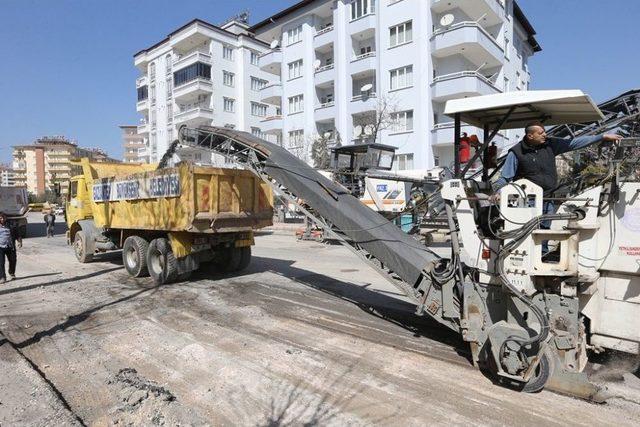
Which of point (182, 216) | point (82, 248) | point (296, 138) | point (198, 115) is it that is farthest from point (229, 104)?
point (182, 216)

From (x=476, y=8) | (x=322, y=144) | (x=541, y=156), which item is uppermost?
(x=476, y=8)

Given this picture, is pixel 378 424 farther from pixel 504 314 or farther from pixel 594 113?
pixel 594 113

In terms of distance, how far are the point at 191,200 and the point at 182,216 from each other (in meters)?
0.42

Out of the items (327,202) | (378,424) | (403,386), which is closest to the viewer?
(378,424)

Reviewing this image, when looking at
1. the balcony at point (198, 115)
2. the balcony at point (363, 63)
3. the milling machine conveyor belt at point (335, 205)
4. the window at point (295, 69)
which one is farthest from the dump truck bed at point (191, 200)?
the balcony at point (198, 115)

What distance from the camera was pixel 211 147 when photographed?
879 cm

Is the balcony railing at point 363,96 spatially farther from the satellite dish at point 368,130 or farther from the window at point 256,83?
the window at point 256,83

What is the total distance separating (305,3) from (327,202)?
32164 millimetres

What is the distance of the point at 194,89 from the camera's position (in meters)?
44.4

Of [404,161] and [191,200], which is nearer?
[191,200]

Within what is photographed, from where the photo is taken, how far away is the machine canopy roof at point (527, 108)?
13.9 feet

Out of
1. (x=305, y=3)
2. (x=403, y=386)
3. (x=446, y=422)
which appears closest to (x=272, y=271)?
(x=403, y=386)

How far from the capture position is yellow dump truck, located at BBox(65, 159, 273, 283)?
26.5 feet

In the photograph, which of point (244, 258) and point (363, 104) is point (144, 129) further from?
point (244, 258)
